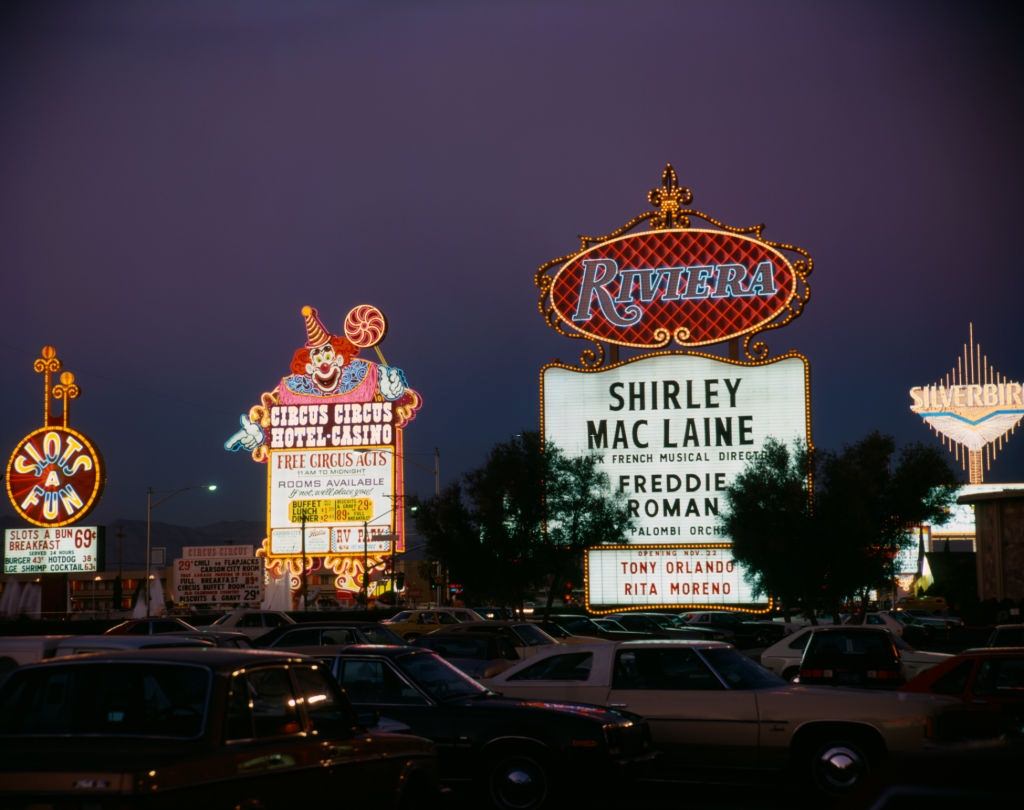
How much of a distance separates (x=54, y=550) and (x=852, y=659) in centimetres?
5048

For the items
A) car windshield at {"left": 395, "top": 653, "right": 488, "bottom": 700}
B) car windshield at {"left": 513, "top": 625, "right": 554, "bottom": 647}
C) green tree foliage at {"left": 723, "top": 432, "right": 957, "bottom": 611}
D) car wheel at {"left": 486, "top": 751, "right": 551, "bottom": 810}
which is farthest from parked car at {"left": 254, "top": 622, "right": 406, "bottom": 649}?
green tree foliage at {"left": 723, "top": 432, "right": 957, "bottom": 611}

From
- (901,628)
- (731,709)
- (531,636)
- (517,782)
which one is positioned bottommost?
(901,628)

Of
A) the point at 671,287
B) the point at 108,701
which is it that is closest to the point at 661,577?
the point at 671,287

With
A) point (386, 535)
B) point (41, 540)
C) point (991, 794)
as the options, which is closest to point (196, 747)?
point (991, 794)

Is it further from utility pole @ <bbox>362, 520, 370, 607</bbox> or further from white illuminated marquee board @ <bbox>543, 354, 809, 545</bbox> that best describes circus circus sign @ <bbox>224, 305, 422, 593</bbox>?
white illuminated marquee board @ <bbox>543, 354, 809, 545</bbox>

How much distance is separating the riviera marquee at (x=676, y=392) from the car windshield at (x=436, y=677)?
40447 millimetres

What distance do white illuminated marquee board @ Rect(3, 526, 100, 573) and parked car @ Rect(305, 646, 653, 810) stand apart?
5236 centimetres

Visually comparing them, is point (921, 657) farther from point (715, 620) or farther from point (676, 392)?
point (676, 392)

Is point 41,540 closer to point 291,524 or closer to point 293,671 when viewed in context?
point 291,524

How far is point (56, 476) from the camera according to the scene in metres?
61.8

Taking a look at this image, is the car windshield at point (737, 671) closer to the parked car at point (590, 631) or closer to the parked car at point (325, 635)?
the parked car at point (325, 635)

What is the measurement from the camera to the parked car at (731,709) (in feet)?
42.2

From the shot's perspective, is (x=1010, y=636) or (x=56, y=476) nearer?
(x=1010, y=636)

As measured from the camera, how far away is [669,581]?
177ft
